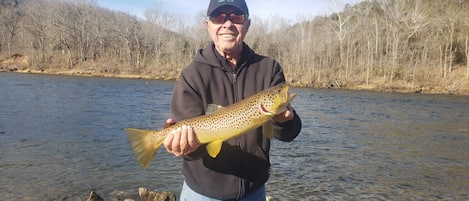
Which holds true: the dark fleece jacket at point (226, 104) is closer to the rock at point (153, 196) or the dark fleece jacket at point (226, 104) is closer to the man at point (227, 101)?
the man at point (227, 101)

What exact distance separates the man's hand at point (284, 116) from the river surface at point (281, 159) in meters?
6.46

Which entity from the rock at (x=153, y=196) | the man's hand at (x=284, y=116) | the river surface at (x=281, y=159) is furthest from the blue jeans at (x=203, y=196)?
the river surface at (x=281, y=159)

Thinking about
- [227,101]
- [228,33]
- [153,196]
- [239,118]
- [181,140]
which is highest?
[228,33]

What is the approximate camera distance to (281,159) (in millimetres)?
12406

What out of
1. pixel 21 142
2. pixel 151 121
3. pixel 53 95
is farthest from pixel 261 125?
pixel 53 95

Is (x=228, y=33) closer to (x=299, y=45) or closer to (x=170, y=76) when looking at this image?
(x=170, y=76)

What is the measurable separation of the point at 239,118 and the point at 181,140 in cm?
44

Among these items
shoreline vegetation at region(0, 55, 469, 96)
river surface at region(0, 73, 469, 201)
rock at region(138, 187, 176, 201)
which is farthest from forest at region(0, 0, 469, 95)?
rock at region(138, 187, 176, 201)

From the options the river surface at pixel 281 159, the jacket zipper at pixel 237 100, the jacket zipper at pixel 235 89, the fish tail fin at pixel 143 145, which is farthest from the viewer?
the river surface at pixel 281 159

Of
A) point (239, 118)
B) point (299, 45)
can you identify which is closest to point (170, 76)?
point (299, 45)

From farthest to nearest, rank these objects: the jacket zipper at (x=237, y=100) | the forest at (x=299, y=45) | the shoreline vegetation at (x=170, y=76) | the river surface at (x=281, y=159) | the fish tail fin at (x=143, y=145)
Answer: the forest at (x=299, y=45) < the shoreline vegetation at (x=170, y=76) < the river surface at (x=281, y=159) < the fish tail fin at (x=143, y=145) < the jacket zipper at (x=237, y=100)

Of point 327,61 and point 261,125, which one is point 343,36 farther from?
point 261,125

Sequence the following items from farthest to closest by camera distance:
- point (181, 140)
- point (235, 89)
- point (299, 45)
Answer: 1. point (299, 45)
2. point (235, 89)
3. point (181, 140)

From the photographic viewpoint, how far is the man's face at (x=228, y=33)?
2691 mm
